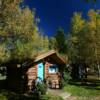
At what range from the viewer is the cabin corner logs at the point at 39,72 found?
26.1 meters

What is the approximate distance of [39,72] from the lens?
2759 cm

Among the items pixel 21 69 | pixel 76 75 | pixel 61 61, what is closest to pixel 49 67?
pixel 61 61

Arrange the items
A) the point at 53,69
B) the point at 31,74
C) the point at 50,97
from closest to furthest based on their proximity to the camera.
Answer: the point at 50,97, the point at 31,74, the point at 53,69

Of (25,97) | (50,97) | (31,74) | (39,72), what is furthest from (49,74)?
(25,97)

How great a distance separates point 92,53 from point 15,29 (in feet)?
62.8

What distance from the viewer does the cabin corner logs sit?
2612cm

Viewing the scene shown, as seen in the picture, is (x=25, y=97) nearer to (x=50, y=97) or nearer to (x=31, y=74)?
(x=50, y=97)

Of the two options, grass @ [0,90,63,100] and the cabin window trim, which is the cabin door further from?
grass @ [0,90,63,100]

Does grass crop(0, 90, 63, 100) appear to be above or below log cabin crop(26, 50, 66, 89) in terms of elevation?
below

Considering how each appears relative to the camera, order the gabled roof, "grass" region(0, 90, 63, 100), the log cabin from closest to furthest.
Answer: "grass" region(0, 90, 63, 100) → the gabled roof → the log cabin

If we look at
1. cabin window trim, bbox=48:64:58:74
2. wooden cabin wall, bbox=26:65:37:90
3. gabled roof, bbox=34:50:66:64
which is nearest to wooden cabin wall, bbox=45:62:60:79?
cabin window trim, bbox=48:64:58:74

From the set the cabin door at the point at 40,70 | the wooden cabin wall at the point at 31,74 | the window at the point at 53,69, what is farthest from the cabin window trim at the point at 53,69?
the wooden cabin wall at the point at 31,74

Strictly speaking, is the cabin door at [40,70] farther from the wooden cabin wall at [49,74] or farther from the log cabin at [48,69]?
the wooden cabin wall at [49,74]

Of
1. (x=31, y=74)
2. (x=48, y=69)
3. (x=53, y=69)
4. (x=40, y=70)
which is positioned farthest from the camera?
(x=53, y=69)
